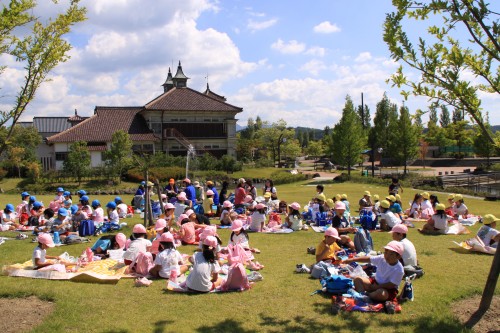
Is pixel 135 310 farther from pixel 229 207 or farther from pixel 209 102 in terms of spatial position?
pixel 209 102

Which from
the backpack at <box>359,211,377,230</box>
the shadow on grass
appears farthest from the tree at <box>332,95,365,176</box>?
the shadow on grass

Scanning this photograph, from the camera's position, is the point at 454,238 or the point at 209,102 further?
the point at 209,102

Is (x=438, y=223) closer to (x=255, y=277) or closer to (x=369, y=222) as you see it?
(x=369, y=222)

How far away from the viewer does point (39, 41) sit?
6.88 meters

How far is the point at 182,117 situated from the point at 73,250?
119 ft

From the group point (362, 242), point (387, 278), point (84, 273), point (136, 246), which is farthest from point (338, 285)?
point (84, 273)

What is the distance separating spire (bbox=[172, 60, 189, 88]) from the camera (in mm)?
53031

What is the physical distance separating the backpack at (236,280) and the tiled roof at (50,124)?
64.3 m

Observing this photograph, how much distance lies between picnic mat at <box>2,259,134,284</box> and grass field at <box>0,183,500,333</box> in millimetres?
209

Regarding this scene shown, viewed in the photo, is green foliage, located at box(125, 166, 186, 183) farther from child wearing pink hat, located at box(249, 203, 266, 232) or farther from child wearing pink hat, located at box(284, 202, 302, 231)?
child wearing pink hat, located at box(284, 202, 302, 231)

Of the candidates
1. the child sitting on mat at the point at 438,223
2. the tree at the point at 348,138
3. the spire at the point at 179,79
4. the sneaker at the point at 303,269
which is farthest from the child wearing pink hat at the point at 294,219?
the spire at the point at 179,79

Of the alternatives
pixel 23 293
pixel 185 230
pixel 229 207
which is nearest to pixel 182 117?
pixel 229 207

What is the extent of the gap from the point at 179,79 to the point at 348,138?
2467cm

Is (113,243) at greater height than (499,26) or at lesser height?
lesser
